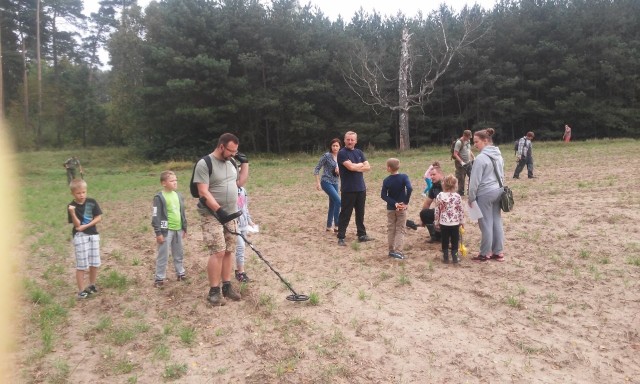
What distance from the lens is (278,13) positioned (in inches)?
1467

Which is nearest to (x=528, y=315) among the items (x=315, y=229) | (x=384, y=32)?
(x=315, y=229)

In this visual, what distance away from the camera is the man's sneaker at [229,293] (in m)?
6.05

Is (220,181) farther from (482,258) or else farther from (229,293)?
(482,258)

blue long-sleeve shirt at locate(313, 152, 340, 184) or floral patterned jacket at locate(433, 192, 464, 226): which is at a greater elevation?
blue long-sleeve shirt at locate(313, 152, 340, 184)

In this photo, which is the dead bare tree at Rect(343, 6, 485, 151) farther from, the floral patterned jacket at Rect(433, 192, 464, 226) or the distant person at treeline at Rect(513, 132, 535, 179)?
the floral patterned jacket at Rect(433, 192, 464, 226)

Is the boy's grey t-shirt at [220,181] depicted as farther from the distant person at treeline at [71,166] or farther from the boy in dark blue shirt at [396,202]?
the distant person at treeline at [71,166]

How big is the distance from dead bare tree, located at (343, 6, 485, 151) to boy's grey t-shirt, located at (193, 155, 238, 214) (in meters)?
27.1

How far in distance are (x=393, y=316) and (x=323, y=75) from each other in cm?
3516

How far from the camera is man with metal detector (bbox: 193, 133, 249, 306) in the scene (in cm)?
567

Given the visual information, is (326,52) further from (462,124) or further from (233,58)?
(462,124)

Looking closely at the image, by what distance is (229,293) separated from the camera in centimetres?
607

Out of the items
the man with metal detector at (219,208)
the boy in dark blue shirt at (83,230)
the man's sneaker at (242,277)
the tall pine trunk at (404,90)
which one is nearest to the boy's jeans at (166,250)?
the boy in dark blue shirt at (83,230)

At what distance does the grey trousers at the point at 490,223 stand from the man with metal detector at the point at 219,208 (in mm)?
3675

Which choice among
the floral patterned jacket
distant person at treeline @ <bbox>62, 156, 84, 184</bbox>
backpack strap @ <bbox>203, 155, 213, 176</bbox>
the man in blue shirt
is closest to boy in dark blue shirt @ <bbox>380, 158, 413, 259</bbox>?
the floral patterned jacket
